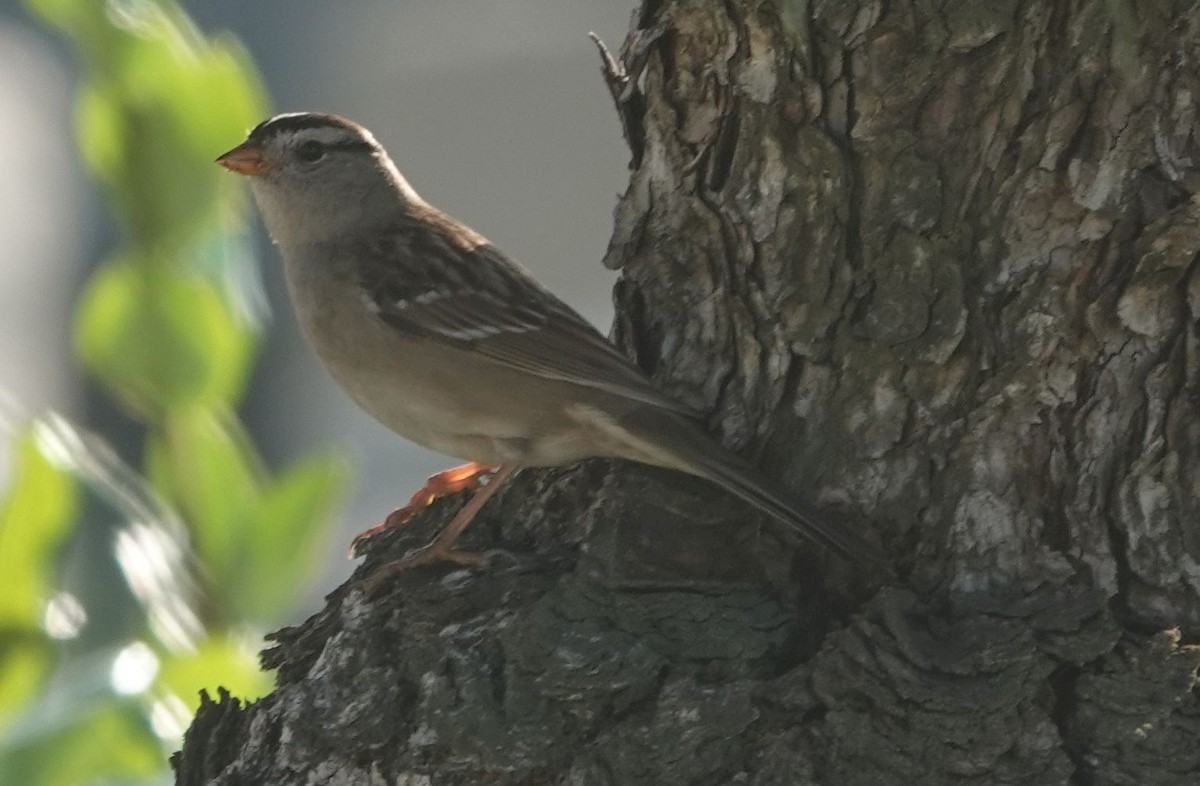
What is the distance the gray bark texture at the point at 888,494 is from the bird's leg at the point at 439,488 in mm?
Answer: 455

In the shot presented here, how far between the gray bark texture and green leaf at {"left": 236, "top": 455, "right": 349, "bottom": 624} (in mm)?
328

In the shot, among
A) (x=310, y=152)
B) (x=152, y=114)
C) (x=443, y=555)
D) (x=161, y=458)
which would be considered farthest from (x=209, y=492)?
(x=310, y=152)

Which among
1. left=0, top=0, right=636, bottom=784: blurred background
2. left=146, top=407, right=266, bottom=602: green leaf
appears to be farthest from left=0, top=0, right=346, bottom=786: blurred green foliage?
left=0, top=0, right=636, bottom=784: blurred background

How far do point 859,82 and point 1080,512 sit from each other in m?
0.74

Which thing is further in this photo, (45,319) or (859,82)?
(45,319)

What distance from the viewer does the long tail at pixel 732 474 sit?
2623mm

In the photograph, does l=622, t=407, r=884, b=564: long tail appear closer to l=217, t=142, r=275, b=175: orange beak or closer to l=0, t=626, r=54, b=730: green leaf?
l=0, t=626, r=54, b=730: green leaf

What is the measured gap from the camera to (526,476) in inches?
127

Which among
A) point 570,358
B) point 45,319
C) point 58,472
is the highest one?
point 45,319

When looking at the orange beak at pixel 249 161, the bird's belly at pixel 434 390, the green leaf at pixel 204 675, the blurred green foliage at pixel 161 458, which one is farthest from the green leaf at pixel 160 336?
the orange beak at pixel 249 161

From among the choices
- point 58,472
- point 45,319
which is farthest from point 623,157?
point 58,472

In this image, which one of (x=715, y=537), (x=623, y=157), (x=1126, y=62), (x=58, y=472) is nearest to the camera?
(x=1126, y=62)

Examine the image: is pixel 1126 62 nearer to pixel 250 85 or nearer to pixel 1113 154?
pixel 1113 154

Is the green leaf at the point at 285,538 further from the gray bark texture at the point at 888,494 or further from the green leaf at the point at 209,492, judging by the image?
the gray bark texture at the point at 888,494
